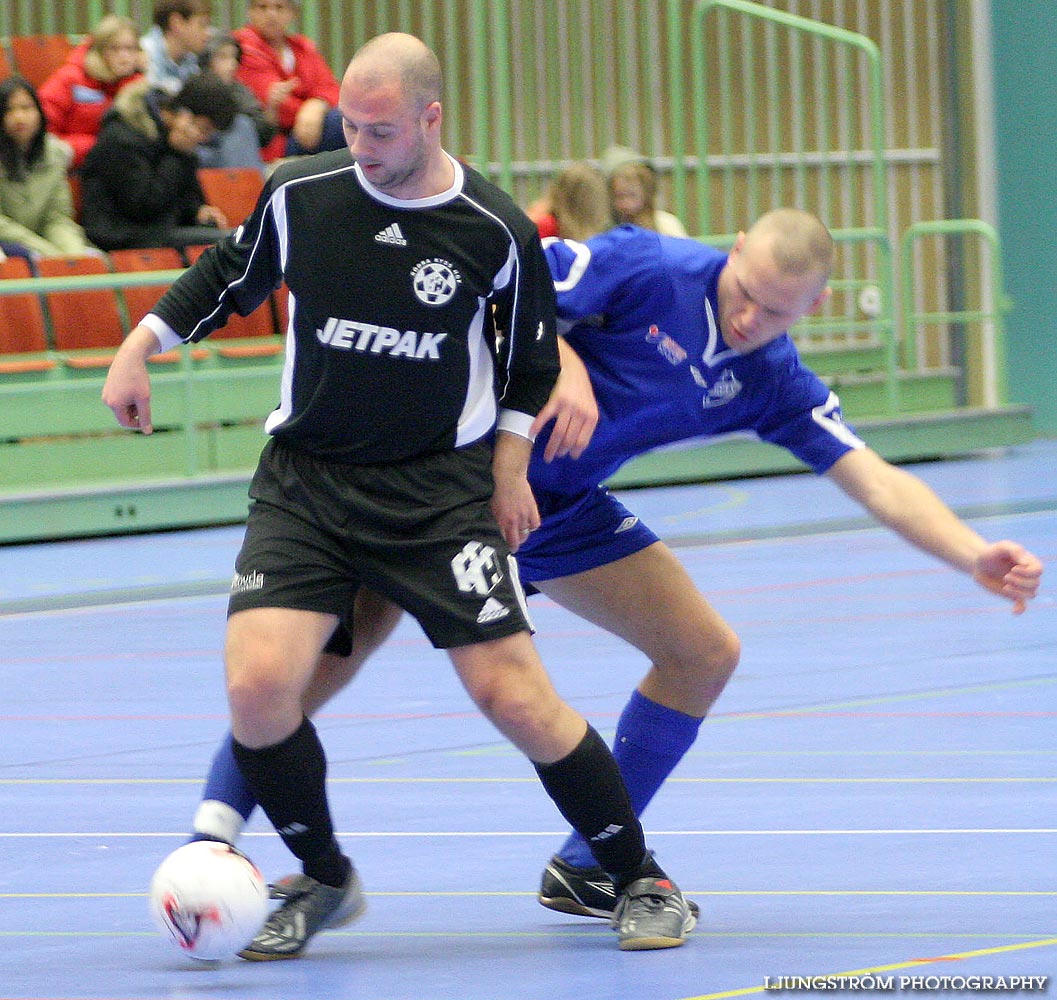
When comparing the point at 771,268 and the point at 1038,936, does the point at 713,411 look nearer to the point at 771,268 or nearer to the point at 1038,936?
the point at 771,268

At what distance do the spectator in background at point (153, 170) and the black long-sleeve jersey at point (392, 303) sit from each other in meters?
8.77

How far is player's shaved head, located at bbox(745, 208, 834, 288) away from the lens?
3.95 metres

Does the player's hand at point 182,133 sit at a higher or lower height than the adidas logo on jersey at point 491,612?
higher

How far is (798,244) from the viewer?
395cm

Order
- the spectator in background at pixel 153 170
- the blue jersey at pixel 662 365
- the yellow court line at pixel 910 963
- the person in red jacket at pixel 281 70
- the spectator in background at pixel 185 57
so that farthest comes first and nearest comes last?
the person in red jacket at pixel 281 70 < the spectator in background at pixel 185 57 < the spectator in background at pixel 153 170 < the blue jersey at pixel 662 365 < the yellow court line at pixel 910 963

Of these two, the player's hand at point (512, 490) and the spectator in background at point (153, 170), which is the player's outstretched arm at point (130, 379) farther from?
the spectator in background at point (153, 170)

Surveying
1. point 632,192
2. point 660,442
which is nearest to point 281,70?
point 632,192

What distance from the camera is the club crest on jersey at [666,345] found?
418cm

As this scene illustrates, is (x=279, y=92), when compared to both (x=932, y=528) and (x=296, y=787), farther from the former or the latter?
(x=296, y=787)

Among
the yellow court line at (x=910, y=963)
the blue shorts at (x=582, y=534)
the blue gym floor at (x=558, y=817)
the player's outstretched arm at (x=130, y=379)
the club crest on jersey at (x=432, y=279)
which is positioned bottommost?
the blue gym floor at (x=558, y=817)

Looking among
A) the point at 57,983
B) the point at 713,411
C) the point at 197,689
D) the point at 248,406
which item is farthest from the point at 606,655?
the point at 248,406

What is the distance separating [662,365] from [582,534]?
40 centimetres

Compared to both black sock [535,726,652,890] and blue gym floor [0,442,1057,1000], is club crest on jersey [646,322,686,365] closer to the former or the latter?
black sock [535,726,652,890]

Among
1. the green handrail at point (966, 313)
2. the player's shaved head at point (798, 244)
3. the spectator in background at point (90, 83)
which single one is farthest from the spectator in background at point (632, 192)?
the player's shaved head at point (798, 244)
